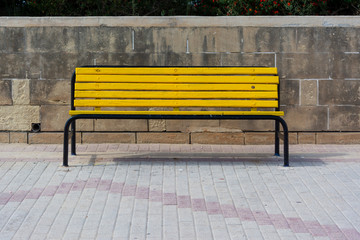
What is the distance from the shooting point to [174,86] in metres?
6.32

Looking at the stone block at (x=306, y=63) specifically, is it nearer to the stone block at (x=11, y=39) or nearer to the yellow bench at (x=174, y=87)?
the yellow bench at (x=174, y=87)

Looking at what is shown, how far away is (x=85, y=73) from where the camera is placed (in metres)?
6.31

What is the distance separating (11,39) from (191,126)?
239cm

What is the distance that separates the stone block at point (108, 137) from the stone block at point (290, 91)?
1.88 meters

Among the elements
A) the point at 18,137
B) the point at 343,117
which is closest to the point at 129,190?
the point at 18,137

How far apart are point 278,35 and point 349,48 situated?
0.86 metres

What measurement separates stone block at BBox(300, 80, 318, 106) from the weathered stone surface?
6.31 ft

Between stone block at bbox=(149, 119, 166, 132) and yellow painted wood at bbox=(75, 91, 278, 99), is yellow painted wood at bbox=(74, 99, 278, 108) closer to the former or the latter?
yellow painted wood at bbox=(75, 91, 278, 99)

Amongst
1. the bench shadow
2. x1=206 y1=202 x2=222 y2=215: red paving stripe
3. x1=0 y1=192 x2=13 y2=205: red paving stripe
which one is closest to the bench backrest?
the bench shadow

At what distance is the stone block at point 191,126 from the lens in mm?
7270

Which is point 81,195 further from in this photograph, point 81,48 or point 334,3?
point 334,3

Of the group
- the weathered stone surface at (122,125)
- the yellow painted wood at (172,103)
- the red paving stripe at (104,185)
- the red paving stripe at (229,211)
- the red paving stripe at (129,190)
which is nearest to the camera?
the red paving stripe at (229,211)

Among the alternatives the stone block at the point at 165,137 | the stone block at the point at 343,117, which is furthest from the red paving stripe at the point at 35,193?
the stone block at the point at 343,117

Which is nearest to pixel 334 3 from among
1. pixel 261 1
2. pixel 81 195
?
pixel 261 1
